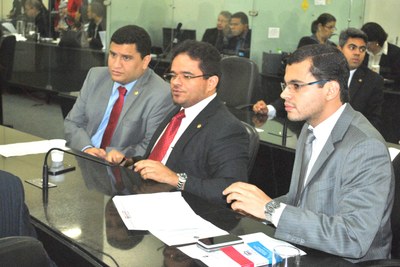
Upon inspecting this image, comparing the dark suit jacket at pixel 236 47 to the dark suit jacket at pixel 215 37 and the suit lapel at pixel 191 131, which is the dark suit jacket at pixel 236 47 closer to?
the dark suit jacket at pixel 215 37

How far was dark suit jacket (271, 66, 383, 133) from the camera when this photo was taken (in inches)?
186

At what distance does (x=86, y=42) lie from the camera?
7.52 m

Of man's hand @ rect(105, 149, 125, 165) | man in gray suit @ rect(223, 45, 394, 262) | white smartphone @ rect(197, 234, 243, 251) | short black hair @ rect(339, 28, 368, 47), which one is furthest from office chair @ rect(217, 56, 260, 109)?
white smartphone @ rect(197, 234, 243, 251)

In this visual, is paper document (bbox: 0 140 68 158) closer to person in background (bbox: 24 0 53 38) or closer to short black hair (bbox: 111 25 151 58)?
short black hair (bbox: 111 25 151 58)

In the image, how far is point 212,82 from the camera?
2.88m

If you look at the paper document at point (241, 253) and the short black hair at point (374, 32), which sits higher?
the short black hair at point (374, 32)

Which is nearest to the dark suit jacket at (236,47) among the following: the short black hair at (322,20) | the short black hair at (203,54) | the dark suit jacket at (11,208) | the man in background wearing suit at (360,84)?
the short black hair at (322,20)

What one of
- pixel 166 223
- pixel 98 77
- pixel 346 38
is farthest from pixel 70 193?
pixel 346 38

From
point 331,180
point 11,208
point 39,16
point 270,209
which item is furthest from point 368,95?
point 39,16

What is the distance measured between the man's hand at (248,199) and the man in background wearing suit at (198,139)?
1.46 feet

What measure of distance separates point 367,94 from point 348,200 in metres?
3.05

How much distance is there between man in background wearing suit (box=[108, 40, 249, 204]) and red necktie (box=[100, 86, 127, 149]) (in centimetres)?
54

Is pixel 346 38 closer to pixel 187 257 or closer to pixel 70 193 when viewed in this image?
pixel 70 193

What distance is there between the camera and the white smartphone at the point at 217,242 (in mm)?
1742
